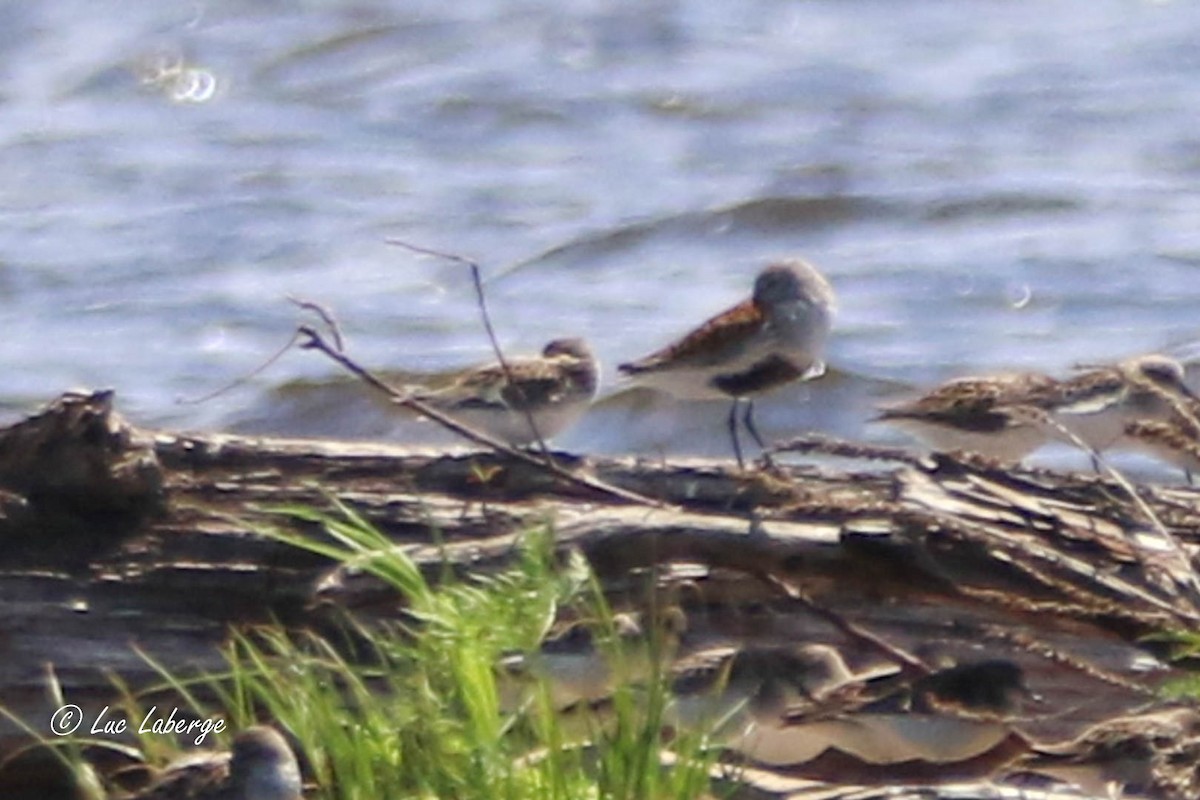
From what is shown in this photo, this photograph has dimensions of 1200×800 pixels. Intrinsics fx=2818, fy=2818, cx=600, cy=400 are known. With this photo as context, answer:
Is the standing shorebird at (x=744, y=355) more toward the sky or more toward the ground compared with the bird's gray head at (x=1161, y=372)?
more toward the sky

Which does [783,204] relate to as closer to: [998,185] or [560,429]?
[998,185]

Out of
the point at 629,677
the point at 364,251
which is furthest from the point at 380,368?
the point at 629,677

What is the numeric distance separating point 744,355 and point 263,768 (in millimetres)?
2866

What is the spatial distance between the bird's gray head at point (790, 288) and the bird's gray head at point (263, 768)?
299 centimetres

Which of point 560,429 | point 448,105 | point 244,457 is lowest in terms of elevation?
point 448,105

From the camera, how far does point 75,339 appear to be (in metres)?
12.2

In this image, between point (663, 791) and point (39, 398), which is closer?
point (663, 791)

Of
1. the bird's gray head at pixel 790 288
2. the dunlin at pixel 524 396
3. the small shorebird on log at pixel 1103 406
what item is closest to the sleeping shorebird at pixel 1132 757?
the small shorebird on log at pixel 1103 406

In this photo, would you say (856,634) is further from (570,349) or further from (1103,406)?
(570,349)

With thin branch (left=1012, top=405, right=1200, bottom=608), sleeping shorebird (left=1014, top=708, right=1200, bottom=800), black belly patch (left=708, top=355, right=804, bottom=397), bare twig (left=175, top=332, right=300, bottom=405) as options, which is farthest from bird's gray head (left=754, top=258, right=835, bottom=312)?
sleeping shorebird (left=1014, top=708, right=1200, bottom=800)

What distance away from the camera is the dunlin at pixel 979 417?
743cm

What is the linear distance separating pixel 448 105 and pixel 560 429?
862 centimetres

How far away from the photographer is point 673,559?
19.1 ft

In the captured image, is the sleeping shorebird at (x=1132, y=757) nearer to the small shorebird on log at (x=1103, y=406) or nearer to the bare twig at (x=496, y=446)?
the bare twig at (x=496, y=446)
